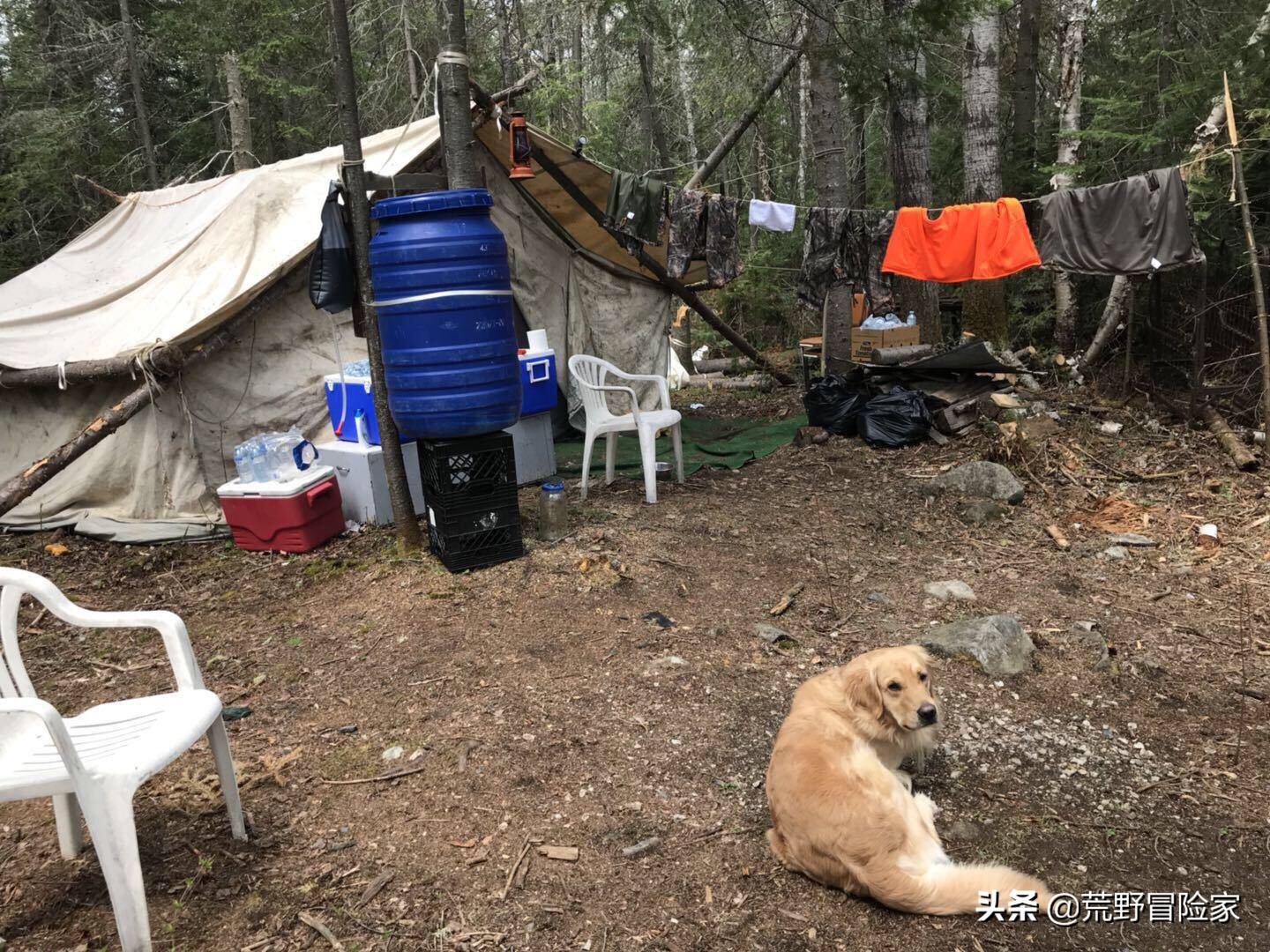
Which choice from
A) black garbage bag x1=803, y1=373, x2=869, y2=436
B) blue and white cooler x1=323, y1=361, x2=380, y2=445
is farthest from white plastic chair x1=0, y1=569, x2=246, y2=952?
black garbage bag x1=803, y1=373, x2=869, y2=436

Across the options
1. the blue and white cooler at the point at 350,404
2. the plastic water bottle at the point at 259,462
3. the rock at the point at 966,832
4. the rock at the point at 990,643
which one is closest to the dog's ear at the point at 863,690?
the rock at the point at 966,832

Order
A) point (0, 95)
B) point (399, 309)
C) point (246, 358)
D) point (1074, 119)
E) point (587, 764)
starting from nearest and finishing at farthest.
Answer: point (587, 764) → point (399, 309) → point (246, 358) → point (1074, 119) → point (0, 95)

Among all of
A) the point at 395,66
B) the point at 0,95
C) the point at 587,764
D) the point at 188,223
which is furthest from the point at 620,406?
the point at 0,95

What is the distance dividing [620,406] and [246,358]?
3578 millimetres

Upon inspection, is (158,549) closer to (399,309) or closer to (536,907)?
(399,309)

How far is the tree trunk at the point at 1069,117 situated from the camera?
9.19 metres

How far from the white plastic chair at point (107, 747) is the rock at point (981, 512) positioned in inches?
187

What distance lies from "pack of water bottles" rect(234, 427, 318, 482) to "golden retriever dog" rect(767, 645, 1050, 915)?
4230mm

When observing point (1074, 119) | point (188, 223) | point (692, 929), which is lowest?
point (692, 929)

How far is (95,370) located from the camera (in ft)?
19.8

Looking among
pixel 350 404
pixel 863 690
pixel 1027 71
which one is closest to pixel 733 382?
pixel 350 404

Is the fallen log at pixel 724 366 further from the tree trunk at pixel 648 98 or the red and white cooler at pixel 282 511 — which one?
the red and white cooler at pixel 282 511

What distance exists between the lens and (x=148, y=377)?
5895 millimetres

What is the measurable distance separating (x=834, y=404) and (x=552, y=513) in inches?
134
